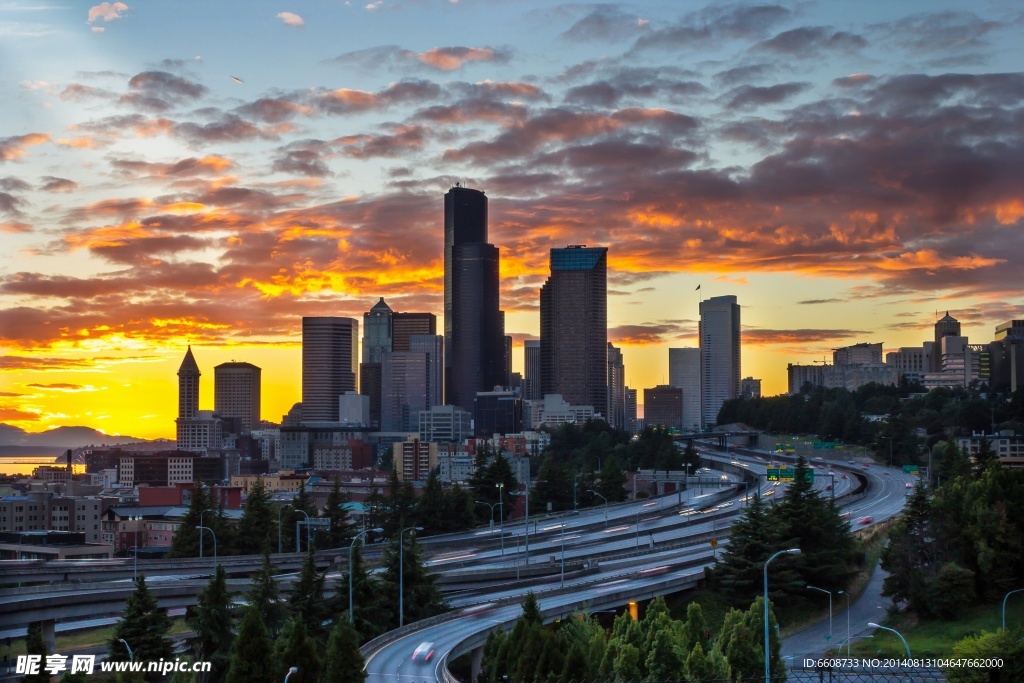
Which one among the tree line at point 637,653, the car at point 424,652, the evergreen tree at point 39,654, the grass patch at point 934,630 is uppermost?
the evergreen tree at point 39,654

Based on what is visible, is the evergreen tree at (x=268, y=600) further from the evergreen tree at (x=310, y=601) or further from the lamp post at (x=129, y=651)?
the lamp post at (x=129, y=651)

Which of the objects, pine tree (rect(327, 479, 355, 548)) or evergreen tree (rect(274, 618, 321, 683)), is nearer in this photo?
evergreen tree (rect(274, 618, 321, 683))

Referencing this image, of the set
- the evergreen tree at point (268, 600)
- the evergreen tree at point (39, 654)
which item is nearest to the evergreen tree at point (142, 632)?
the evergreen tree at point (39, 654)

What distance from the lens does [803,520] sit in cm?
8281

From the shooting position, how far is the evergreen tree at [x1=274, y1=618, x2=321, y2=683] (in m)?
45.3

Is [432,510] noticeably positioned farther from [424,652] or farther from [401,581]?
[424,652]

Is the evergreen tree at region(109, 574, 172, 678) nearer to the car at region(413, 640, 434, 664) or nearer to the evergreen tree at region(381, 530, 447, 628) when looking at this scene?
the car at region(413, 640, 434, 664)

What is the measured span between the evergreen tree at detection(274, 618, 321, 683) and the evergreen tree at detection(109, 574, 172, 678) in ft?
25.3

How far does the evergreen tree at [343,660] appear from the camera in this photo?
45.9 m

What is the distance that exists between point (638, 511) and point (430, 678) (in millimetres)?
83532

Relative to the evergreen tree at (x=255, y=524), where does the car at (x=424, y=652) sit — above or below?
below

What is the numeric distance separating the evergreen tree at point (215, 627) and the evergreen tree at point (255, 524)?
38.9 metres

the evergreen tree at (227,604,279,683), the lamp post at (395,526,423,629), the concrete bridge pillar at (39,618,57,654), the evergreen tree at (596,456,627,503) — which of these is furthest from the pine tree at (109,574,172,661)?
the evergreen tree at (596,456,627,503)

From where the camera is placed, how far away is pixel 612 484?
5812 inches
